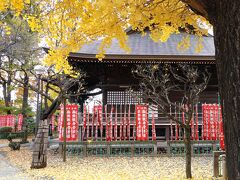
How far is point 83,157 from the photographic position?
1239 cm

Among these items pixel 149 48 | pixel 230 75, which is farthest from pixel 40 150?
pixel 149 48

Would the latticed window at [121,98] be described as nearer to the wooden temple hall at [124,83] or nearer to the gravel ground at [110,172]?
the wooden temple hall at [124,83]

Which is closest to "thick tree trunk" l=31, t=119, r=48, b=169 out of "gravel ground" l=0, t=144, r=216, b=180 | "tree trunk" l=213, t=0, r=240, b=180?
"gravel ground" l=0, t=144, r=216, b=180

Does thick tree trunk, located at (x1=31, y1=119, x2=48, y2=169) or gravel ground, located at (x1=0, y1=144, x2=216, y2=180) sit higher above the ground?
thick tree trunk, located at (x1=31, y1=119, x2=48, y2=169)

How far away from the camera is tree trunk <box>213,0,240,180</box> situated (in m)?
2.35

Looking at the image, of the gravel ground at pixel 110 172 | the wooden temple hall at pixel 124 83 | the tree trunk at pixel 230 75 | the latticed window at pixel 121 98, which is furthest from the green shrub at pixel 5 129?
the tree trunk at pixel 230 75

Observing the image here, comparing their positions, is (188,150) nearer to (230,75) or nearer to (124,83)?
A: (230,75)

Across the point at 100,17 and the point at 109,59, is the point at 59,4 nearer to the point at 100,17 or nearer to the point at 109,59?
the point at 100,17

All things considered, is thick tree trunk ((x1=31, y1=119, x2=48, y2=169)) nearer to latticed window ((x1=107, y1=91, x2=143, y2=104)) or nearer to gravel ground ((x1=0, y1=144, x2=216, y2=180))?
gravel ground ((x1=0, y1=144, x2=216, y2=180))

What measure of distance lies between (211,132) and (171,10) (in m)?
9.92

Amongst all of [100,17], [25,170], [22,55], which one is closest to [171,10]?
[100,17]

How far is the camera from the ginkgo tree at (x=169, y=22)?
2.37m

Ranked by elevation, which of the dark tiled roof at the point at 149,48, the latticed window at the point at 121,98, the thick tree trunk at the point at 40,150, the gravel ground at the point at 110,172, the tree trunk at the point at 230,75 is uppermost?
the dark tiled roof at the point at 149,48

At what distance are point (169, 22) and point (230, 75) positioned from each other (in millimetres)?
2540
